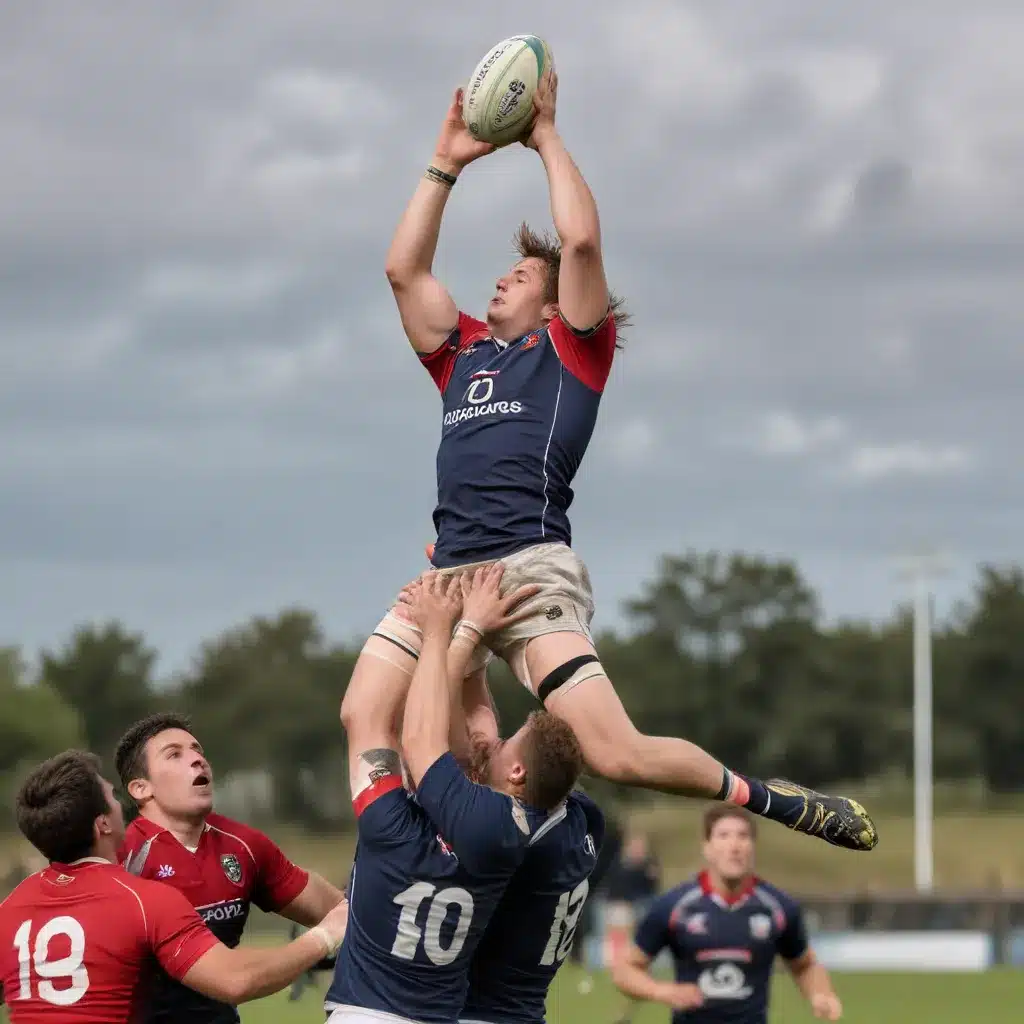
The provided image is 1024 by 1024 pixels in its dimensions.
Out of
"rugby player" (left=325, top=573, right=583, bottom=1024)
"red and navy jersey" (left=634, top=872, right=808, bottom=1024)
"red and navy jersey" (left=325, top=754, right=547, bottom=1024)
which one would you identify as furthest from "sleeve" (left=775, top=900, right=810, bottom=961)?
"red and navy jersey" (left=325, top=754, right=547, bottom=1024)

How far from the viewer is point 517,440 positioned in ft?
24.9

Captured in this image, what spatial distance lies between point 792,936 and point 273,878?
3.96m

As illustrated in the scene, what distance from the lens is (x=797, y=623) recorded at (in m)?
91.7

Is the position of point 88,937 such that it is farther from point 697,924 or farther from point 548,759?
point 697,924

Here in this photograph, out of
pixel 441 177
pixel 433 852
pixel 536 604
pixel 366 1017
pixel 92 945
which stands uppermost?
pixel 441 177

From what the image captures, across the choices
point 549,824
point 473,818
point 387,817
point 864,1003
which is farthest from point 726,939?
point 864,1003

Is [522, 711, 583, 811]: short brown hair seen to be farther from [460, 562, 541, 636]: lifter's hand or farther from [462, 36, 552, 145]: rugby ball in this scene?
[462, 36, 552, 145]: rugby ball

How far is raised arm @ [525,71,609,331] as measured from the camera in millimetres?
7426

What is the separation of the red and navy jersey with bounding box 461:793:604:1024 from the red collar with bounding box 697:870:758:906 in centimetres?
337

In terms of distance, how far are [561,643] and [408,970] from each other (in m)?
1.55

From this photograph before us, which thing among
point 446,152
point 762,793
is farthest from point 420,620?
point 446,152

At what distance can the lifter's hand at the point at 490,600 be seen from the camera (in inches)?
279

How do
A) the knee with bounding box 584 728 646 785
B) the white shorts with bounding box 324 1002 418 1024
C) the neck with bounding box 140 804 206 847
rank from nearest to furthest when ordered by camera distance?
the white shorts with bounding box 324 1002 418 1024 < the neck with bounding box 140 804 206 847 < the knee with bounding box 584 728 646 785

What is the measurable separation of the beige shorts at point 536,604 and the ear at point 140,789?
3.61ft
